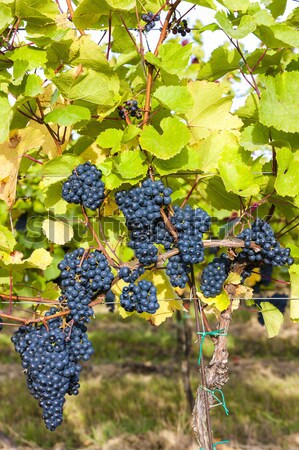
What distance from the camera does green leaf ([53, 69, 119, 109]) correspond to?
5.22 ft

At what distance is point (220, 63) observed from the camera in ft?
6.08

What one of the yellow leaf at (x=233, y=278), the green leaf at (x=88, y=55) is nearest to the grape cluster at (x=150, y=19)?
the green leaf at (x=88, y=55)

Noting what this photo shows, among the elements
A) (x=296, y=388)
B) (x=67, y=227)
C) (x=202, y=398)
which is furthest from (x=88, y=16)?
(x=296, y=388)

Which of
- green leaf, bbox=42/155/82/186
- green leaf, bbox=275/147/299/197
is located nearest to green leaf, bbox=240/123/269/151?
green leaf, bbox=275/147/299/197

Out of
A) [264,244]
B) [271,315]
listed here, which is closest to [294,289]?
[271,315]

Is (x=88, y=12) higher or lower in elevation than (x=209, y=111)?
higher

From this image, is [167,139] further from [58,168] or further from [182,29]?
[182,29]

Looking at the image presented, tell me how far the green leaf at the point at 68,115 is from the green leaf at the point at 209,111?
0.36 m

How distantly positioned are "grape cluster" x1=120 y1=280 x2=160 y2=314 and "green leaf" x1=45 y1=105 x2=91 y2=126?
0.55 metres

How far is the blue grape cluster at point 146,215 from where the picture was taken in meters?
1.62

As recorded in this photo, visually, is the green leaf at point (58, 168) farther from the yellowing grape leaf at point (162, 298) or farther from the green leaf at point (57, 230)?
the yellowing grape leaf at point (162, 298)

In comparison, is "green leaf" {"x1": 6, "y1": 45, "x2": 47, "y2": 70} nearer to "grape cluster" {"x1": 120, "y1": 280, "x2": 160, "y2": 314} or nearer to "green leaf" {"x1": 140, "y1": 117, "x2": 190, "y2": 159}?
"green leaf" {"x1": 140, "y1": 117, "x2": 190, "y2": 159}

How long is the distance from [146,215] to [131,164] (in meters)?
0.17

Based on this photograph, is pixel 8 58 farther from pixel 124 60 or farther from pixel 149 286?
pixel 149 286
